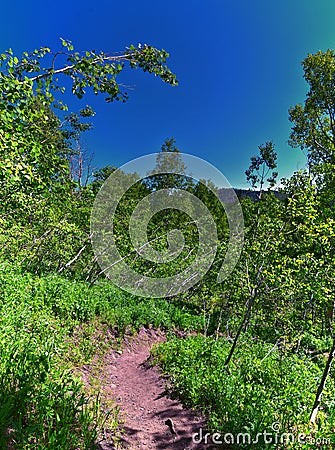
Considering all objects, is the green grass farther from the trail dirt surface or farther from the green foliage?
the green foliage

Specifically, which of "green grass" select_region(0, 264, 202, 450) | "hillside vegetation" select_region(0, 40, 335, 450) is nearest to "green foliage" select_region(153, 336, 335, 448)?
"hillside vegetation" select_region(0, 40, 335, 450)

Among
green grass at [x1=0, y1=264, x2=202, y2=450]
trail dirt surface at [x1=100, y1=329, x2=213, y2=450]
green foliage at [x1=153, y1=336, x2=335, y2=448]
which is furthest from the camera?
trail dirt surface at [x1=100, y1=329, x2=213, y2=450]

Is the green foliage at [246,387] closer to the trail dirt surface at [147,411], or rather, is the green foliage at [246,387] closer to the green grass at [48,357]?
the trail dirt surface at [147,411]

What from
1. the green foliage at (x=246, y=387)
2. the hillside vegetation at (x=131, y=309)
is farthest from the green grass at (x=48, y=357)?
the green foliage at (x=246, y=387)

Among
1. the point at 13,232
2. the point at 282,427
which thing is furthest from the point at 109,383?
the point at 13,232

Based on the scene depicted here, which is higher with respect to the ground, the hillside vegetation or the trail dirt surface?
the hillside vegetation

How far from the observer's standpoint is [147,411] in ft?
16.4

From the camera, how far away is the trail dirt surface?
3.93m

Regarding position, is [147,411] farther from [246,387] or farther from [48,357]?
[48,357]

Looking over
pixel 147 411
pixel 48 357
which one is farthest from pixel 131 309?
pixel 48 357

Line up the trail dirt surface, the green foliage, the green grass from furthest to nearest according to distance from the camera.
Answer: the trail dirt surface → the green foliage → the green grass

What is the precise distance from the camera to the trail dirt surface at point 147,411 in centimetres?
393

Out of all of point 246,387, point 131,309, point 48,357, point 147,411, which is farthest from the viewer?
point 131,309

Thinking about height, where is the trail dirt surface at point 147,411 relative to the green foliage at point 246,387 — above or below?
below
